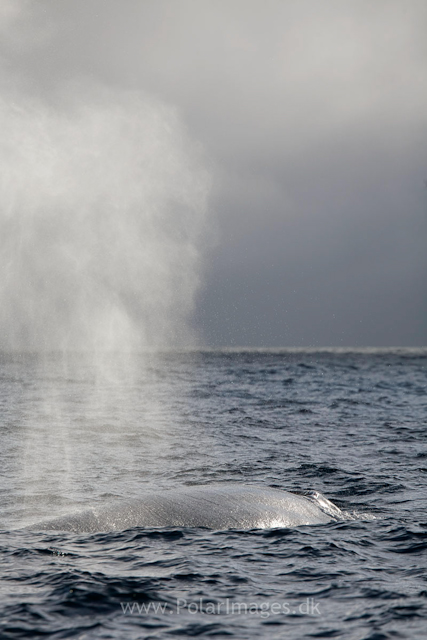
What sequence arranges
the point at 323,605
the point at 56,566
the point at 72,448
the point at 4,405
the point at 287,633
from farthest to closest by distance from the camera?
the point at 4,405
the point at 72,448
the point at 56,566
the point at 323,605
the point at 287,633

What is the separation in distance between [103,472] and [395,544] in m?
9.74

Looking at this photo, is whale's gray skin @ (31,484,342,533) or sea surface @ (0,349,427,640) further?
whale's gray skin @ (31,484,342,533)

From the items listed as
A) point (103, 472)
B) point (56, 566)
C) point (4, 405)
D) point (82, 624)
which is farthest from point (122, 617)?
point (4, 405)

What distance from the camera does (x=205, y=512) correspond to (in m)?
14.2

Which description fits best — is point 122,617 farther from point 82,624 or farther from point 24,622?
point 24,622

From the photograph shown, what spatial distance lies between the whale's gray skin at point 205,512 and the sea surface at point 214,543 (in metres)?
0.39

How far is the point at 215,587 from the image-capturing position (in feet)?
34.4

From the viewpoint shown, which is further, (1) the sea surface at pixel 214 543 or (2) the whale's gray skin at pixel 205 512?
(2) the whale's gray skin at pixel 205 512

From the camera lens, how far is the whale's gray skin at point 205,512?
1368cm

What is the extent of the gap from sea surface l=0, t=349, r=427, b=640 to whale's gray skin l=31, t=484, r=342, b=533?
0.39 meters

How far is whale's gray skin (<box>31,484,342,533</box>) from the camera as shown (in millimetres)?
13680

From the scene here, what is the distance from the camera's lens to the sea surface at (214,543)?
30.6 feet

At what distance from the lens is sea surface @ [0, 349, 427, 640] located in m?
9.33

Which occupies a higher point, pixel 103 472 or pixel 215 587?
pixel 103 472
